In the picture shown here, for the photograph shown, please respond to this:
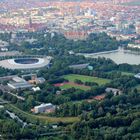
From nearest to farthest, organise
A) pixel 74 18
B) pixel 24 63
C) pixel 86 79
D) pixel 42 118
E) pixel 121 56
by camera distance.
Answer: pixel 42 118 → pixel 86 79 → pixel 24 63 → pixel 121 56 → pixel 74 18

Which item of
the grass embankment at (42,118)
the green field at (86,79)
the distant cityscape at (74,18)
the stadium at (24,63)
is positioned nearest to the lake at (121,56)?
the stadium at (24,63)

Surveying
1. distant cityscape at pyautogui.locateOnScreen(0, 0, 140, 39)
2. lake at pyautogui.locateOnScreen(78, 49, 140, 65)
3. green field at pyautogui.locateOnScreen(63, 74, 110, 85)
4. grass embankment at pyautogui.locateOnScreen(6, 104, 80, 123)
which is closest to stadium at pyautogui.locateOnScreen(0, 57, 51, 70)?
green field at pyautogui.locateOnScreen(63, 74, 110, 85)

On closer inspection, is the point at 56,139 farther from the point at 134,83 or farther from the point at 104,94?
the point at 134,83

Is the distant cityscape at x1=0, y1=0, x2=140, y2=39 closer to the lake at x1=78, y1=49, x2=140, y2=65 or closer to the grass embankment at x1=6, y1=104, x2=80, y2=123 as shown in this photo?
the lake at x1=78, y1=49, x2=140, y2=65

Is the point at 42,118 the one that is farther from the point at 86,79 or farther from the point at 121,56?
the point at 121,56

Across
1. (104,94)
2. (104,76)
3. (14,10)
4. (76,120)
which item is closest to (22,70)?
(104,76)

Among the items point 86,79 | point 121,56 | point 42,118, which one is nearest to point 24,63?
point 86,79
